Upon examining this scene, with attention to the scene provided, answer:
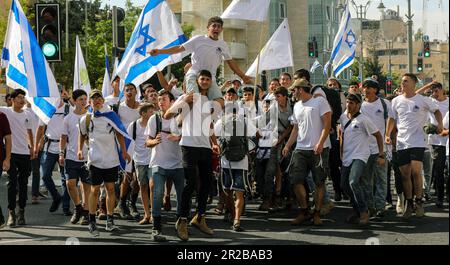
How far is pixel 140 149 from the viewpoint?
10.1 meters

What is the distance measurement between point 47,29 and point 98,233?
4429 millimetres

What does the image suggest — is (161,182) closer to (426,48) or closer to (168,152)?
(168,152)

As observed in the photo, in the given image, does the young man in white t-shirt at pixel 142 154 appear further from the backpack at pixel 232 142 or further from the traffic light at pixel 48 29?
the traffic light at pixel 48 29

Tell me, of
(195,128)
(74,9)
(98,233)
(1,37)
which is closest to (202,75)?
(195,128)

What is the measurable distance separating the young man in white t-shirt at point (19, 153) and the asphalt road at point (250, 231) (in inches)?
12.7

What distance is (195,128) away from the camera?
845 cm

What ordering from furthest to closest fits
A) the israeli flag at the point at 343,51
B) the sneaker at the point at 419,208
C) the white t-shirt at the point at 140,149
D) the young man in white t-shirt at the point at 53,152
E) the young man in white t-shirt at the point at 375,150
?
the israeli flag at the point at 343,51
the young man in white t-shirt at the point at 53,152
the white t-shirt at the point at 140,149
the young man in white t-shirt at the point at 375,150
the sneaker at the point at 419,208

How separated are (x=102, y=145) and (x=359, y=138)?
311 cm

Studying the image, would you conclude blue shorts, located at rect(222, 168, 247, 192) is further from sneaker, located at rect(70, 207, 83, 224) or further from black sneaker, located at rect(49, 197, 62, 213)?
black sneaker, located at rect(49, 197, 62, 213)

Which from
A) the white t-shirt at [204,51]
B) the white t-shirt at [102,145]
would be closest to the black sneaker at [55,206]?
the white t-shirt at [102,145]

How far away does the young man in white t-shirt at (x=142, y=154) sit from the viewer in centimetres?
991
